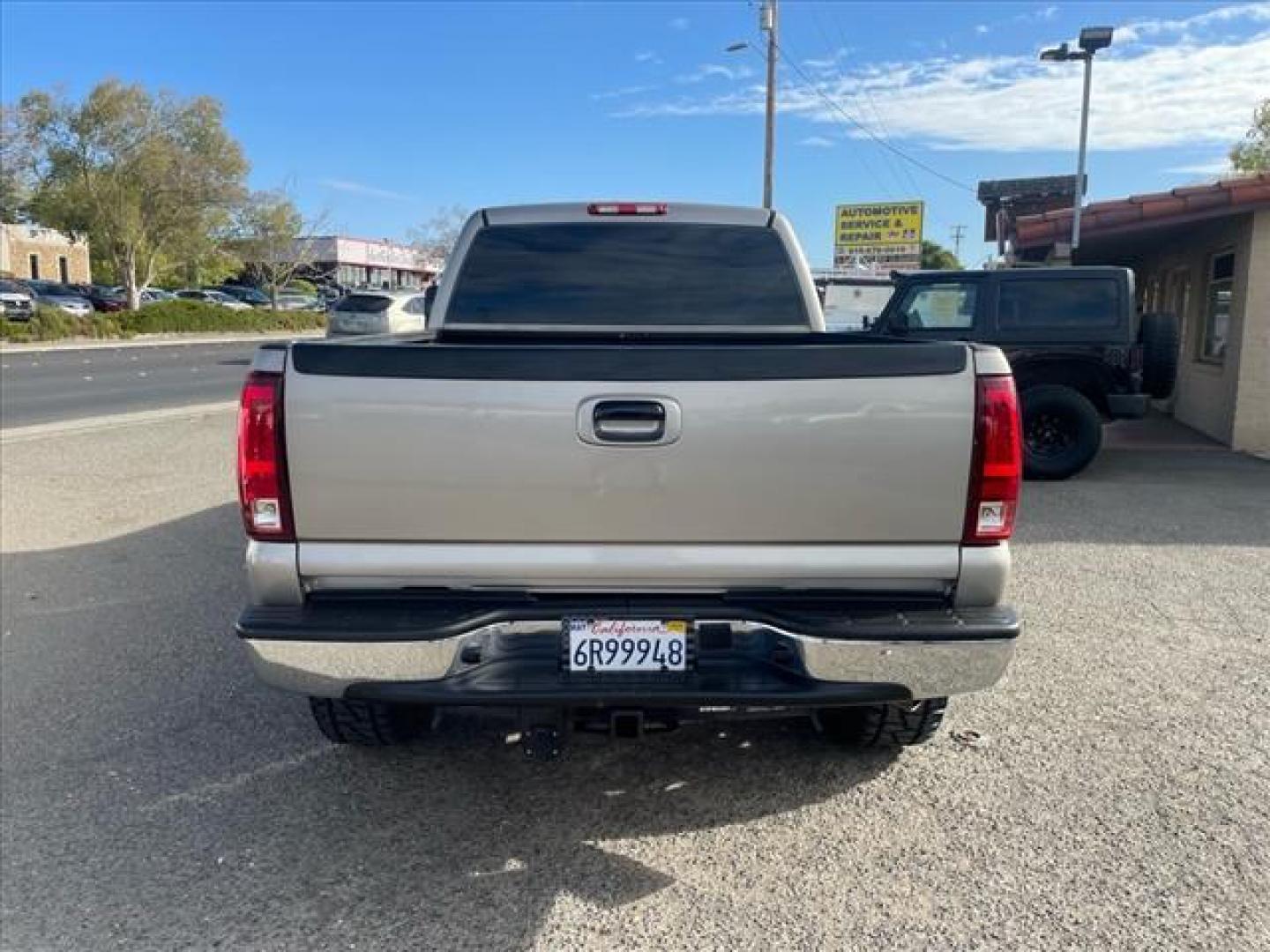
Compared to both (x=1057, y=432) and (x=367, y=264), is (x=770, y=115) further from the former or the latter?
(x=367, y=264)

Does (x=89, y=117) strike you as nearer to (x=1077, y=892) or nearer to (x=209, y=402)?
(x=209, y=402)

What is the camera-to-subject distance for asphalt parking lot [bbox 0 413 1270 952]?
2.70 meters

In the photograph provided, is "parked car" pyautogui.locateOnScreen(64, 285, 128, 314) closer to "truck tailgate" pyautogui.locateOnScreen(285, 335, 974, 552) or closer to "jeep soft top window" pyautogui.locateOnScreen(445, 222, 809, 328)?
"jeep soft top window" pyautogui.locateOnScreen(445, 222, 809, 328)

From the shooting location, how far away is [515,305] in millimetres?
4434

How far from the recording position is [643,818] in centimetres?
326

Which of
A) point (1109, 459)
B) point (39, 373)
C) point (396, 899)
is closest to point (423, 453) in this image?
point (396, 899)

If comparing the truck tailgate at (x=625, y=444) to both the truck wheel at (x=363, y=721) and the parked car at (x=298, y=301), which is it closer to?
the truck wheel at (x=363, y=721)

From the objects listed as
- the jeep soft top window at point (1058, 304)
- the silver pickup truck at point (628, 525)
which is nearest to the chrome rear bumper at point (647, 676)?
the silver pickup truck at point (628, 525)

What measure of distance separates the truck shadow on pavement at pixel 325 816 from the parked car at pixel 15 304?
35.0 metres

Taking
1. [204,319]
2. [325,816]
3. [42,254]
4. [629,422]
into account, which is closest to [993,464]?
[629,422]

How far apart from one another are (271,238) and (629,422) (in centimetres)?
5904

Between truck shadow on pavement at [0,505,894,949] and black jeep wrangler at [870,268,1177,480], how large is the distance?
6649 mm

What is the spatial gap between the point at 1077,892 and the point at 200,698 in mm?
3423

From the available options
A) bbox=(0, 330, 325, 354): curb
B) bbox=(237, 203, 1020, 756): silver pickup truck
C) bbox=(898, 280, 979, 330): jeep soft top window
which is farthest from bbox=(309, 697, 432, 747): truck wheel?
bbox=(0, 330, 325, 354): curb
